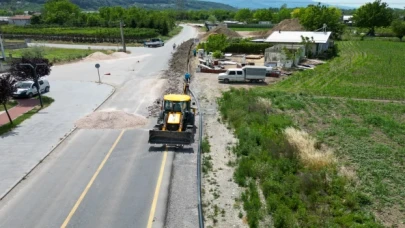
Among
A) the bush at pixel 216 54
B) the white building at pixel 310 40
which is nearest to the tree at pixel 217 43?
the bush at pixel 216 54

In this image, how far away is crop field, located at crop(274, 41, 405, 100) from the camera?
29.8 metres

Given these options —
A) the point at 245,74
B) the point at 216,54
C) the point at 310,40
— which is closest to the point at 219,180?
the point at 245,74

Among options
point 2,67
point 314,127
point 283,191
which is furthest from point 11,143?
point 2,67

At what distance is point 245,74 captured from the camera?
34.3m

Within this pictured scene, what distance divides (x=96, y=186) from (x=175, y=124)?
5.72 m

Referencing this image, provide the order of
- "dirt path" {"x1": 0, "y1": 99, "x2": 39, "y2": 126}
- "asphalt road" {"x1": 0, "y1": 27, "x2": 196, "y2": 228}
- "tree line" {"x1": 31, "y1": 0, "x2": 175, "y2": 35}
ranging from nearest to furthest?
1. "asphalt road" {"x1": 0, "y1": 27, "x2": 196, "y2": 228}
2. "dirt path" {"x1": 0, "y1": 99, "x2": 39, "y2": 126}
3. "tree line" {"x1": 31, "y1": 0, "x2": 175, "y2": 35}

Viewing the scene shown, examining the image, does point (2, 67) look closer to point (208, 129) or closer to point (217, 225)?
point (208, 129)

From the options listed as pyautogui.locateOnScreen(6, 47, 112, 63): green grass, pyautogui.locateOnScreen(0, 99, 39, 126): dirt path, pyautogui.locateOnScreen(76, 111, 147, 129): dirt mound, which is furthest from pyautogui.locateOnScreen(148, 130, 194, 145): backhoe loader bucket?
pyautogui.locateOnScreen(6, 47, 112, 63): green grass

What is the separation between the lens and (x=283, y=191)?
43.4 ft

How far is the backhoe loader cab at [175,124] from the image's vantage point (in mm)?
17562

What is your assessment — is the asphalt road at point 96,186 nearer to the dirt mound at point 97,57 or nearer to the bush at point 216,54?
the bush at point 216,54

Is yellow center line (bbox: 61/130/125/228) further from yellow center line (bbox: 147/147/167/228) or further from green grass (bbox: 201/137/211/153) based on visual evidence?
green grass (bbox: 201/137/211/153)

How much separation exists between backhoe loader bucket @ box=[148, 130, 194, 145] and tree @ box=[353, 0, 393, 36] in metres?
82.2

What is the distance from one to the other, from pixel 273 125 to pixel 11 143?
15.2 m
